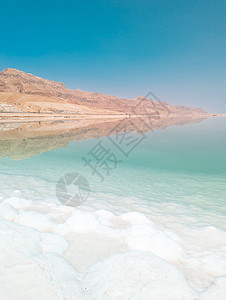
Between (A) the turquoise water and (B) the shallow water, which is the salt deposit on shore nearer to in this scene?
(B) the shallow water

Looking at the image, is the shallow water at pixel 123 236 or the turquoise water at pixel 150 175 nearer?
the shallow water at pixel 123 236

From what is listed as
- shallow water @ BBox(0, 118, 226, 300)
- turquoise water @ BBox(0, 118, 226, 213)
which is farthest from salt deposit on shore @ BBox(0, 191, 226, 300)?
turquoise water @ BBox(0, 118, 226, 213)

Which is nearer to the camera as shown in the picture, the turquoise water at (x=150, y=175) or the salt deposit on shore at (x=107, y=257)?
the salt deposit on shore at (x=107, y=257)

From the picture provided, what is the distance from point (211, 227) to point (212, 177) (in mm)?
5138

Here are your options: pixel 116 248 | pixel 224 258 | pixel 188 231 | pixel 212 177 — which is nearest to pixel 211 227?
pixel 188 231

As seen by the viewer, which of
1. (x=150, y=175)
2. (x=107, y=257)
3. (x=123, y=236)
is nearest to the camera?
(x=107, y=257)

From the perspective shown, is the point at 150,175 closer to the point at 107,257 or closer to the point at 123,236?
the point at 123,236

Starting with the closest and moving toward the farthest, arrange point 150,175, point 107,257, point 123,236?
point 107,257, point 123,236, point 150,175

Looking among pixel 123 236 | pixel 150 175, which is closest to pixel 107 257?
pixel 123 236

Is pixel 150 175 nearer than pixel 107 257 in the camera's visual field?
No

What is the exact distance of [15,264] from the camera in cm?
256

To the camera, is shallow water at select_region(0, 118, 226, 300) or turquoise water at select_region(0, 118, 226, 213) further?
turquoise water at select_region(0, 118, 226, 213)

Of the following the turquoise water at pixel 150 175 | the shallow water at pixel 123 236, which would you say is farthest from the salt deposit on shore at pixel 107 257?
the turquoise water at pixel 150 175

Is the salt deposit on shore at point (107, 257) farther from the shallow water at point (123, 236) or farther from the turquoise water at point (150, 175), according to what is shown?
the turquoise water at point (150, 175)
